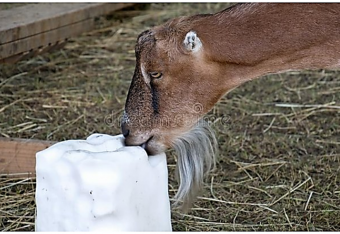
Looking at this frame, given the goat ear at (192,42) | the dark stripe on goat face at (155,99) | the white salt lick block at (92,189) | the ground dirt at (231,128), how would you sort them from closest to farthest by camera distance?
1. the white salt lick block at (92,189)
2. the goat ear at (192,42)
3. the dark stripe on goat face at (155,99)
4. the ground dirt at (231,128)

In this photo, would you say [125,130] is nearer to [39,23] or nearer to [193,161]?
[193,161]

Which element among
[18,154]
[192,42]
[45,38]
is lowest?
[18,154]

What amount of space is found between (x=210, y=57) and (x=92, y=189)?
83 cm

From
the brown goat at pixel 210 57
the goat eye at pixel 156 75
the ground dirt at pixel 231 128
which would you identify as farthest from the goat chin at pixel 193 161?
the goat eye at pixel 156 75

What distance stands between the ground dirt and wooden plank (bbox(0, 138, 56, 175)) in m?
0.06

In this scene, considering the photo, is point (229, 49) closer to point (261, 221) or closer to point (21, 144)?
point (261, 221)

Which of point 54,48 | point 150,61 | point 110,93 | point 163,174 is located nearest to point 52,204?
point 163,174

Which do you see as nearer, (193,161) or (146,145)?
(146,145)

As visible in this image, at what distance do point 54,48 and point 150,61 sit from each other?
300cm

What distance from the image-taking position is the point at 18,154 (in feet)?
13.4

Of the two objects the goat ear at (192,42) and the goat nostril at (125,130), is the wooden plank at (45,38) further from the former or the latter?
the goat ear at (192,42)

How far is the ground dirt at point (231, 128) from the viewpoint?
12.7 ft

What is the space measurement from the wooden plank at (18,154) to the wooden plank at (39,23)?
1.17 meters

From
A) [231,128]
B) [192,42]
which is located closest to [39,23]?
[231,128]
